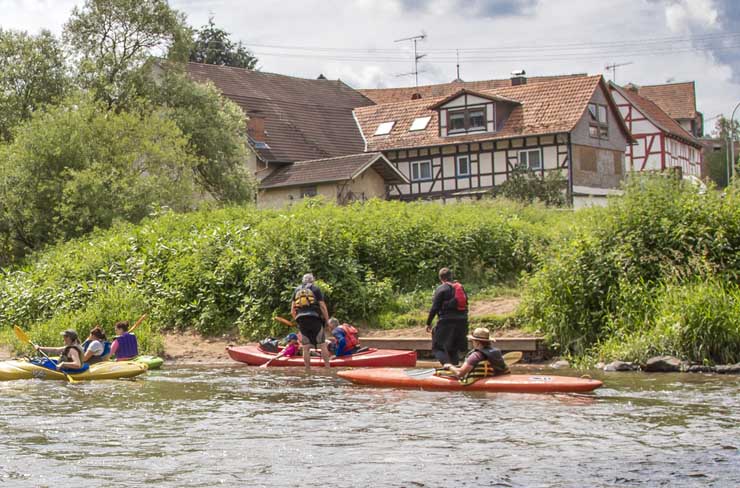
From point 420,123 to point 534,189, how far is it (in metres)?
9.80

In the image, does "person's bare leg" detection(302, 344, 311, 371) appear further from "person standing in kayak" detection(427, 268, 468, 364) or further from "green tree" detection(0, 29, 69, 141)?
"green tree" detection(0, 29, 69, 141)

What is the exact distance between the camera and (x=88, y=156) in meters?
31.3

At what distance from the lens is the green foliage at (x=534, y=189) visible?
4338 cm

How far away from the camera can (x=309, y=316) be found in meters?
18.8

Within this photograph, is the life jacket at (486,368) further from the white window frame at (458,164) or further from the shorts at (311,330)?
the white window frame at (458,164)

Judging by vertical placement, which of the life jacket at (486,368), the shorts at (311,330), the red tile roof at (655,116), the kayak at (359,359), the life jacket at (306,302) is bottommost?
the kayak at (359,359)

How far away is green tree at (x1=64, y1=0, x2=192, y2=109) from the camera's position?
39094 millimetres

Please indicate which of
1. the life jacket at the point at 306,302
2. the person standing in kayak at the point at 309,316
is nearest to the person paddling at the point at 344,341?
the person standing in kayak at the point at 309,316

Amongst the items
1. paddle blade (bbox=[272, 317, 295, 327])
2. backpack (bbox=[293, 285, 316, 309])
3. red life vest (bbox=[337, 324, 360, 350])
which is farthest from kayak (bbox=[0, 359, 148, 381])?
red life vest (bbox=[337, 324, 360, 350])

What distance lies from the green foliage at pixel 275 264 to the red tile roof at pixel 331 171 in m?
18.1

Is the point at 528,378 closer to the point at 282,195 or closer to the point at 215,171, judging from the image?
the point at 215,171

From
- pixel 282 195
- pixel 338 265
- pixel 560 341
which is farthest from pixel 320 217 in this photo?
pixel 282 195

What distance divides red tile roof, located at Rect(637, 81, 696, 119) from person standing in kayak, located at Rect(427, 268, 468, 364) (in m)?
61.2

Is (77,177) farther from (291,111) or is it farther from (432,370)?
(291,111)
